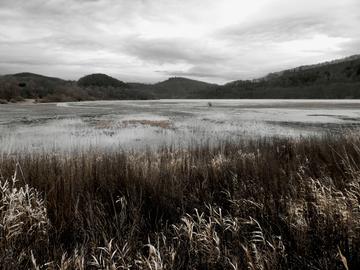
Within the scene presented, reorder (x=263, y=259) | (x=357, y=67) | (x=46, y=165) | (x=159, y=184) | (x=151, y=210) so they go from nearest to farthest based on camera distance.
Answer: (x=263, y=259)
(x=151, y=210)
(x=159, y=184)
(x=46, y=165)
(x=357, y=67)

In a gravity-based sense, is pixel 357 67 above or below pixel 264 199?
above

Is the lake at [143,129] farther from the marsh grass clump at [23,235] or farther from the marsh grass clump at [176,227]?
the marsh grass clump at [23,235]

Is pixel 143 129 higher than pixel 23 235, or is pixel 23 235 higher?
pixel 23 235

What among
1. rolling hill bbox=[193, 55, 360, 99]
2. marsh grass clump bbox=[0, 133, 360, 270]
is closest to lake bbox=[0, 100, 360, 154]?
marsh grass clump bbox=[0, 133, 360, 270]

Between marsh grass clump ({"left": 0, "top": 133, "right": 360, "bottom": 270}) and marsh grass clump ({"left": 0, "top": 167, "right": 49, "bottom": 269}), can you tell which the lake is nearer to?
marsh grass clump ({"left": 0, "top": 133, "right": 360, "bottom": 270})

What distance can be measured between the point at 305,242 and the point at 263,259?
1.64ft

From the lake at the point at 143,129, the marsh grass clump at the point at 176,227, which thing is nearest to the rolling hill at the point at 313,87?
the lake at the point at 143,129

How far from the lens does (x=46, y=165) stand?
6.20m

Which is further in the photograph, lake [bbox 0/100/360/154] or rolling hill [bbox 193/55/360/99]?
rolling hill [bbox 193/55/360/99]

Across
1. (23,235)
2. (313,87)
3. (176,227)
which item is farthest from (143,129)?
(313,87)

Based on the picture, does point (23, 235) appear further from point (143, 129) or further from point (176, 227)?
point (143, 129)

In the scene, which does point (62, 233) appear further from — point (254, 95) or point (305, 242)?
point (254, 95)

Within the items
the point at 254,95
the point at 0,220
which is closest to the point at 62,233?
the point at 0,220

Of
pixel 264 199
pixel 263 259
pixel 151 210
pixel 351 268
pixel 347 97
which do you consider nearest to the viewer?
pixel 351 268
